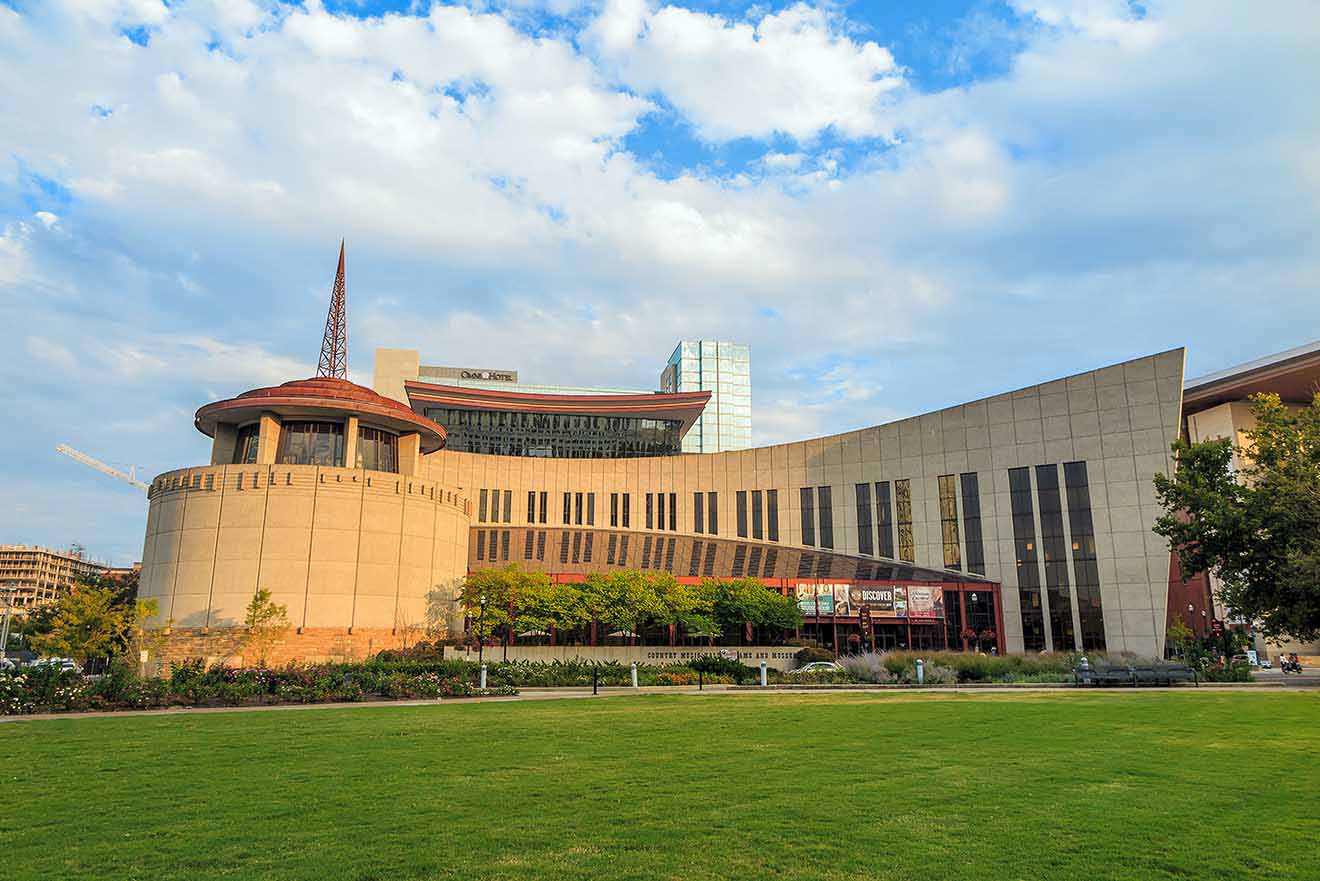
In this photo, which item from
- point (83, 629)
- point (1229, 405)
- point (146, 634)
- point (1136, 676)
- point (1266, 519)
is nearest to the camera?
point (1266, 519)

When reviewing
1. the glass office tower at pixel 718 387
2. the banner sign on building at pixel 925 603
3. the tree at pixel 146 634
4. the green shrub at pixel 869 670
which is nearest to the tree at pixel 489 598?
the tree at pixel 146 634

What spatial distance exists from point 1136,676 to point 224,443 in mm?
60511

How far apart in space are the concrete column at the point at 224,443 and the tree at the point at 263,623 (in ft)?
43.9

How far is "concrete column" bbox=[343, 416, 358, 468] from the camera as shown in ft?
195

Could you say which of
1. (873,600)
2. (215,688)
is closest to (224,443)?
(215,688)

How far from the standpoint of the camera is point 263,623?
51.6 meters

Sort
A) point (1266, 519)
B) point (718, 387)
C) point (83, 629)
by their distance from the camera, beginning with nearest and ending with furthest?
point (1266, 519) < point (83, 629) < point (718, 387)

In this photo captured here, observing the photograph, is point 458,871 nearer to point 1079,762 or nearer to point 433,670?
point 1079,762

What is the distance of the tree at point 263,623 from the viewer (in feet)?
167

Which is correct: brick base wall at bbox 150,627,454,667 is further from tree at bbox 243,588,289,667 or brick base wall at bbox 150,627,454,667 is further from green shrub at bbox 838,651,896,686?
green shrub at bbox 838,651,896,686

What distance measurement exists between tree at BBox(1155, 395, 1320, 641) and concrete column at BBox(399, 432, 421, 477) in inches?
1958

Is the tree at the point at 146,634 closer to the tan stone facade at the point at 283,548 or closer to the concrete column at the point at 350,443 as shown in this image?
the tan stone facade at the point at 283,548

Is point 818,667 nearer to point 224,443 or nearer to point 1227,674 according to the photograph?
point 1227,674

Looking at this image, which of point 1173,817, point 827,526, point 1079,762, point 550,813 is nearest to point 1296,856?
point 1173,817
